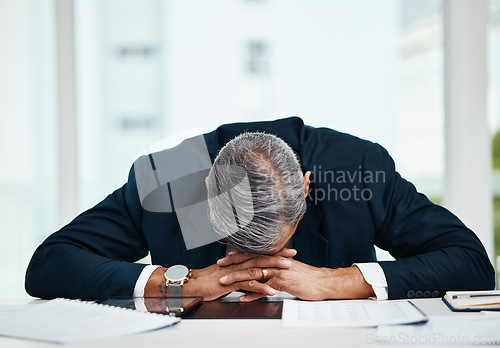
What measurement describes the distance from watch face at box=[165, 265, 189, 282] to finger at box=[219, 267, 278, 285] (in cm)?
13

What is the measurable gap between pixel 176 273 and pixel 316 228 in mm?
544

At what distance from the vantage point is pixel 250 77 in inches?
115

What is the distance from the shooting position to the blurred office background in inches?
112

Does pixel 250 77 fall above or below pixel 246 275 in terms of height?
above

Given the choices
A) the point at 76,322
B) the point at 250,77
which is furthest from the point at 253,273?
the point at 250,77

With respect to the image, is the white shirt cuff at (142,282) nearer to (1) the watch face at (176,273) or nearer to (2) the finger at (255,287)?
(1) the watch face at (176,273)

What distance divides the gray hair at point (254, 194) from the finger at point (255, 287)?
9cm

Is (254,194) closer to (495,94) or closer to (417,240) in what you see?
(417,240)

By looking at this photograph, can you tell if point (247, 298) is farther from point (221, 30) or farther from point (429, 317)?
point (221, 30)

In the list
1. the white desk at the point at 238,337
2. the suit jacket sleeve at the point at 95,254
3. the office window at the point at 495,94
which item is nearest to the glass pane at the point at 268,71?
the office window at the point at 495,94

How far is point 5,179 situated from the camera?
133 inches

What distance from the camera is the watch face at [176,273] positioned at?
1.56 m

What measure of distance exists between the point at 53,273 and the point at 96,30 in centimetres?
186

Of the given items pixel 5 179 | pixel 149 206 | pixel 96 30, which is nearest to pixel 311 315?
pixel 149 206
